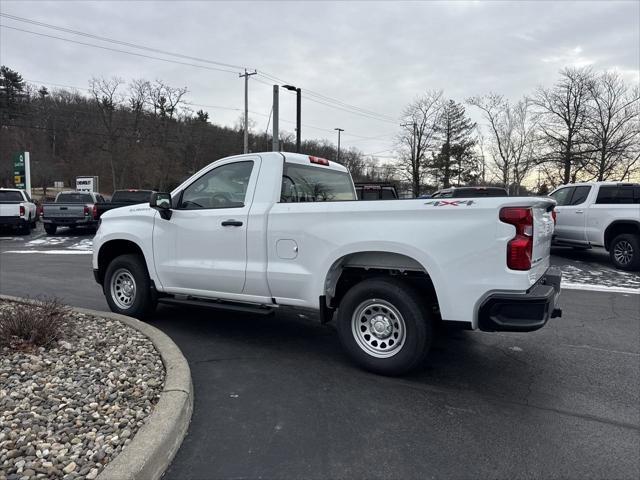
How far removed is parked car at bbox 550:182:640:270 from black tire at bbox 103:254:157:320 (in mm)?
10250

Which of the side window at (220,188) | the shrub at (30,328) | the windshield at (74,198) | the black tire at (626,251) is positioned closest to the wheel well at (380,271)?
the side window at (220,188)

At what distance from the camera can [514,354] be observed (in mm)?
4898

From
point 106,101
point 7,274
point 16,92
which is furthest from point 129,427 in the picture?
point 16,92

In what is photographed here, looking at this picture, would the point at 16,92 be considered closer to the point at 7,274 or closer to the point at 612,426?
the point at 7,274

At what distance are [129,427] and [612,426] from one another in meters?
3.39

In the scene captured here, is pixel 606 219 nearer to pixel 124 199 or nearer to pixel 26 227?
pixel 124 199

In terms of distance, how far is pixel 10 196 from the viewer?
18734mm

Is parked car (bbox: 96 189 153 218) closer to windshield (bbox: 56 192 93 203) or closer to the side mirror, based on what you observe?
windshield (bbox: 56 192 93 203)

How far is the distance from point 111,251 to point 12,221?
48.4 ft

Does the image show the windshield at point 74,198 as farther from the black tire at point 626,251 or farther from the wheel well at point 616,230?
the black tire at point 626,251

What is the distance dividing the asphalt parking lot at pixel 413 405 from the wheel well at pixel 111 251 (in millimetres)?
947

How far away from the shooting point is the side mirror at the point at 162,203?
517cm

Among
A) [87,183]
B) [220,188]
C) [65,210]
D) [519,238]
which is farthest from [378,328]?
[87,183]

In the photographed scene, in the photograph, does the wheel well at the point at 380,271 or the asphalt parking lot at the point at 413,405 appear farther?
the wheel well at the point at 380,271
